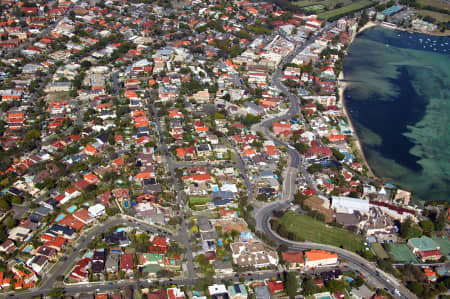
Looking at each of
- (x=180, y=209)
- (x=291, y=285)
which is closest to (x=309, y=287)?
(x=291, y=285)

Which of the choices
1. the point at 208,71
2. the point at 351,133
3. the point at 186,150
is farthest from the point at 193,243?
the point at 208,71

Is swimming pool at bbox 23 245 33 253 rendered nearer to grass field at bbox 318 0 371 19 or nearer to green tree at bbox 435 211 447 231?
green tree at bbox 435 211 447 231

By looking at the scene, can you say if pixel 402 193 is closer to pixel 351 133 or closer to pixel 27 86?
pixel 351 133

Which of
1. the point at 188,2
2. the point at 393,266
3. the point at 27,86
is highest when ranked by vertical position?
the point at 188,2

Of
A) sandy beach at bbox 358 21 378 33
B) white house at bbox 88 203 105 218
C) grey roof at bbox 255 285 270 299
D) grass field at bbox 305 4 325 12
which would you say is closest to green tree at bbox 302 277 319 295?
grey roof at bbox 255 285 270 299

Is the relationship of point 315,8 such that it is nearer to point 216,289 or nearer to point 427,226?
point 427,226

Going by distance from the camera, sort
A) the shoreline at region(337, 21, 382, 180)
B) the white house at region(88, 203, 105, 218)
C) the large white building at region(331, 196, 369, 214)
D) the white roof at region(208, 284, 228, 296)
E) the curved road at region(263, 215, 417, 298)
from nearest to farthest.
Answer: the white roof at region(208, 284, 228, 296) → the curved road at region(263, 215, 417, 298) → the white house at region(88, 203, 105, 218) → the large white building at region(331, 196, 369, 214) → the shoreline at region(337, 21, 382, 180)
